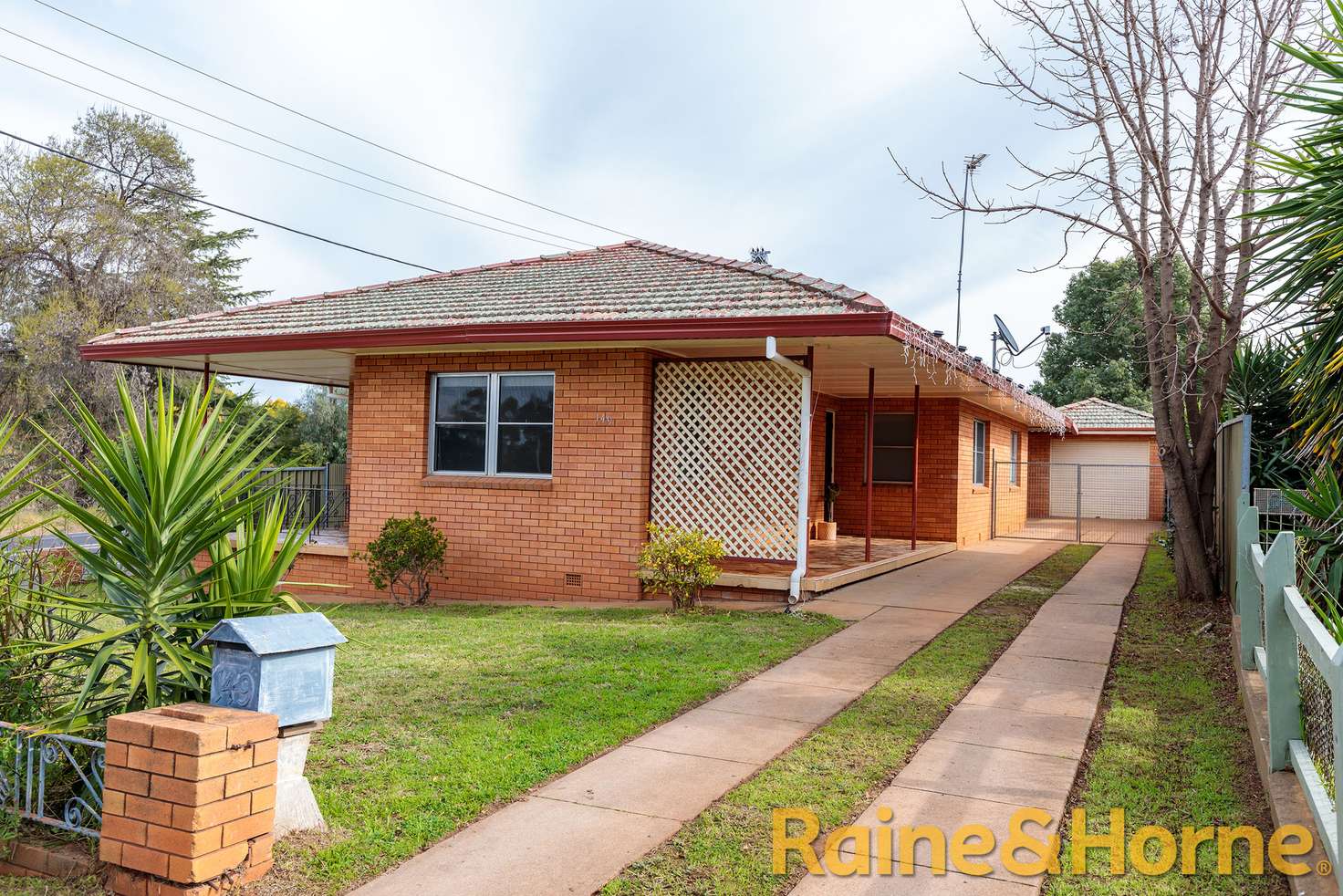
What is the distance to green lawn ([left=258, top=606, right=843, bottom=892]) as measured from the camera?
4055mm

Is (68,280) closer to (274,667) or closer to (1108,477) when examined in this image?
(274,667)

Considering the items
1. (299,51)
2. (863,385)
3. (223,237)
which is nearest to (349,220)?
(223,237)

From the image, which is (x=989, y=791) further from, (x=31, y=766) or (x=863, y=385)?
(x=863, y=385)

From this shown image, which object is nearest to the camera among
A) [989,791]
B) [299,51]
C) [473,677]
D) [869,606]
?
[989,791]

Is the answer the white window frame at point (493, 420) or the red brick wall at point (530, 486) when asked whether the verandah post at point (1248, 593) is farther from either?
the white window frame at point (493, 420)

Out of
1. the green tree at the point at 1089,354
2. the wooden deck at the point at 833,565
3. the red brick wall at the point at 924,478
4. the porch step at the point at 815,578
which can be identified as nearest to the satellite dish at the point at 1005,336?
the red brick wall at the point at 924,478

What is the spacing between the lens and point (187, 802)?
334 cm

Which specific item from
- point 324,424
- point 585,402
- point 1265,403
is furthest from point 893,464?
point 324,424

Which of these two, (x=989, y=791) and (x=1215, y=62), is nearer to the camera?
(x=989, y=791)

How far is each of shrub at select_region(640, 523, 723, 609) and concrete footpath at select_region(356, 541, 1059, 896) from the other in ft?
5.64

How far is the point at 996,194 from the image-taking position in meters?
9.70

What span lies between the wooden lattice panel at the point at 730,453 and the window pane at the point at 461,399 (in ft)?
7.35

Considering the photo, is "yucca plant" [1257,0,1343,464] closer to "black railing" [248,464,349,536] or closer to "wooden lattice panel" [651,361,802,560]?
"wooden lattice panel" [651,361,802,560]

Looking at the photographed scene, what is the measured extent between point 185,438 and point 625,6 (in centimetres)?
1585
